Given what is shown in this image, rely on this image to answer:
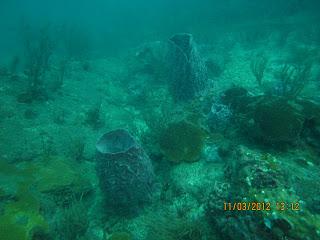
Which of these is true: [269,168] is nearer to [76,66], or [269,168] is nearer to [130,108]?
[130,108]

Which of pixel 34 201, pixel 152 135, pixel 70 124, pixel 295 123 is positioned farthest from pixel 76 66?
pixel 295 123

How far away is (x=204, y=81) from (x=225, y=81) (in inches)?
83.3

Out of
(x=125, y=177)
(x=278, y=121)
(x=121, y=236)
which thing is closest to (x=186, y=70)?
(x=278, y=121)

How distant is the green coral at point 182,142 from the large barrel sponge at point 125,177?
0.89 meters

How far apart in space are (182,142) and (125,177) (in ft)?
5.66

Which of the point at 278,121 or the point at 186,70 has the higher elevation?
the point at 186,70

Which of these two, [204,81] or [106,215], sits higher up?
[204,81]

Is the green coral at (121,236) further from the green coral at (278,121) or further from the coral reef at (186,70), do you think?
the coral reef at (186,70)

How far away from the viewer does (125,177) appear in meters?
4.74

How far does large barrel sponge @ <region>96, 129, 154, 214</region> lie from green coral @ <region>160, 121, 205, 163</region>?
89 cm

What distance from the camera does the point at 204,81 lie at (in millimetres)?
8641

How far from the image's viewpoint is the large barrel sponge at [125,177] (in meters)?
4.70
